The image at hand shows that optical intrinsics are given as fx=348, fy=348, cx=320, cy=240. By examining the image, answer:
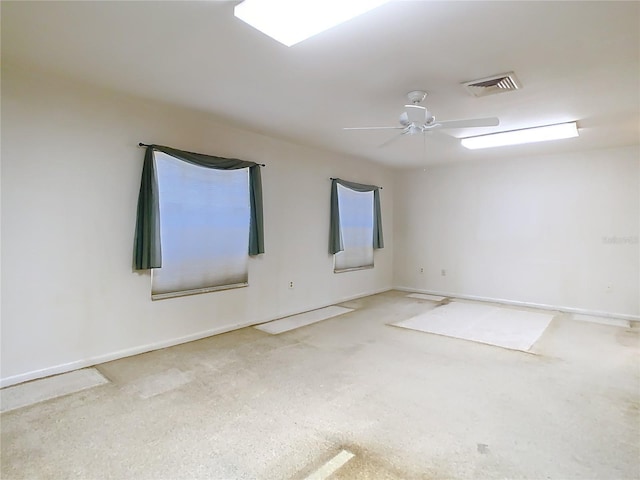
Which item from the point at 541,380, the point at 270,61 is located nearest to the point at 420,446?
the point at 541,380

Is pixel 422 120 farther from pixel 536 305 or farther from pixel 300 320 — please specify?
pixel 536 305

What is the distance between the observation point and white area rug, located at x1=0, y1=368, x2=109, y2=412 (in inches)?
98.6

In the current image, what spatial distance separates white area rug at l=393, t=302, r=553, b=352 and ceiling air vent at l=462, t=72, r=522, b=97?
258cm

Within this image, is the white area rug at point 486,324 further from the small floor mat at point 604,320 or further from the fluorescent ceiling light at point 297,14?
the fluorescent ceiling light at point 297,14

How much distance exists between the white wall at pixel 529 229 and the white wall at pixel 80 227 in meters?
3.99

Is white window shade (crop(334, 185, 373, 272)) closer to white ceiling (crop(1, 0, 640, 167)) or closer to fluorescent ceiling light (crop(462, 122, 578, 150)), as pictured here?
fluorescent ceiling light (crop(462, 122, 578, 150))

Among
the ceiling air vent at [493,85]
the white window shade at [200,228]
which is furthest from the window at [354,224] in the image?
the ceiling air vent at [493,85]

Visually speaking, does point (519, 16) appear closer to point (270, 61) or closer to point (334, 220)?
point (270, 61)

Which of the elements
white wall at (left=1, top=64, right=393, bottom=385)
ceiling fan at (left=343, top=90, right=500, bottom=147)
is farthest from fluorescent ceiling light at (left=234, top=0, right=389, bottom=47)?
white wall at (left=1, top=64, right=393, bottom=385)

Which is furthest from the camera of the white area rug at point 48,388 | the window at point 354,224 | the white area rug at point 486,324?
the window at point 354,224

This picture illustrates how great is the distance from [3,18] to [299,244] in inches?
147

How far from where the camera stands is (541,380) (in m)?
2.90

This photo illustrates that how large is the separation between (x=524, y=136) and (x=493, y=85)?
1.81m

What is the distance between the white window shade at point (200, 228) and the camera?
366cm
